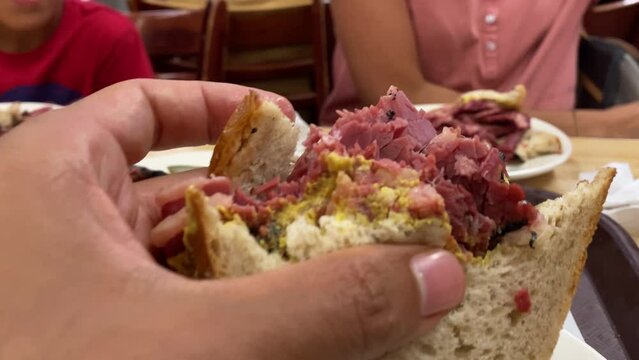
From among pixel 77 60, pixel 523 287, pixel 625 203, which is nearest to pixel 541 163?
pixel 625 203

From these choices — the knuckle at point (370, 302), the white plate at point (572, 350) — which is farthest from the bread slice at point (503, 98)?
the knuckle at point (370, 302)

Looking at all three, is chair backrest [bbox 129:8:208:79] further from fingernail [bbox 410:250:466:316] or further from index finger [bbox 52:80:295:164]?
fingernail [bbox 410:250:466:316]

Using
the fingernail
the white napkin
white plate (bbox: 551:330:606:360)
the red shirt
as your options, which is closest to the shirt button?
the white napkin

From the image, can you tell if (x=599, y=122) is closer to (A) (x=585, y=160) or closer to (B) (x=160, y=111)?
(A) (x=585, y=160)

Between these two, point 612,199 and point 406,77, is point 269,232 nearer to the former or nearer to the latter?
point 612,199

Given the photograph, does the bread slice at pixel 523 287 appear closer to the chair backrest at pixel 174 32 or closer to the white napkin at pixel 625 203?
the white napkin at pixel 625 203

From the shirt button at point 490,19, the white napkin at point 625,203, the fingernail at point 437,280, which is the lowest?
the white napkin at point 625,203
